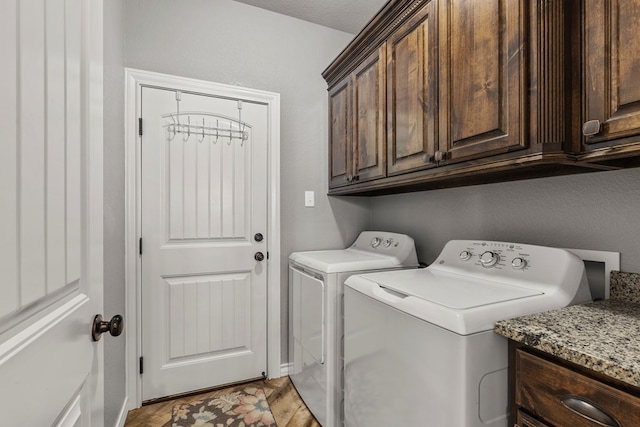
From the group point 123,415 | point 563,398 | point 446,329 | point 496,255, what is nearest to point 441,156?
point 496,255

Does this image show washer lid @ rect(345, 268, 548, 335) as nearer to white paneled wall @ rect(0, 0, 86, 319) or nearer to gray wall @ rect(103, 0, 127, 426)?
white paneled wall @ rect(0, 0, 86, 319)

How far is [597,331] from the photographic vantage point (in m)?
0.82

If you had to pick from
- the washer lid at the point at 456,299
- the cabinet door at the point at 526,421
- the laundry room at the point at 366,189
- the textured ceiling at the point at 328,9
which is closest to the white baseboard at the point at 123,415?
the laundry room at the point at 366,189

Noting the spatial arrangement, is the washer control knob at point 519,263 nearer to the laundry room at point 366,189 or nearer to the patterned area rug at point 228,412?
the laundry room at point 366,189

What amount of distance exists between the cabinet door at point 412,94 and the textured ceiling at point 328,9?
81 cm

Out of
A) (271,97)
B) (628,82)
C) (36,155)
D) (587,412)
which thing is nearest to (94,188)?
(36,155)

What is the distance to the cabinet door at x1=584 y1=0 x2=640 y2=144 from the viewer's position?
80cm

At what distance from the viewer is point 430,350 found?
96 centimetres

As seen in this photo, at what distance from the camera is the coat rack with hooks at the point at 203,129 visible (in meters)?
2.04

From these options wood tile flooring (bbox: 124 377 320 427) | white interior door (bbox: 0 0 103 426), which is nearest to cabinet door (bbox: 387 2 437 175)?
white interior door (bbox: 0 0 103 426)

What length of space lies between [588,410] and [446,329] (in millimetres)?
338

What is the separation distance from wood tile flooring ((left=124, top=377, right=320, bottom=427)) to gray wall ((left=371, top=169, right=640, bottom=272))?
1.24 m

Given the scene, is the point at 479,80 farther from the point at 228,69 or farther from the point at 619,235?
the point at 228,69

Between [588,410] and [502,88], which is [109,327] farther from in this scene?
[502,88]
